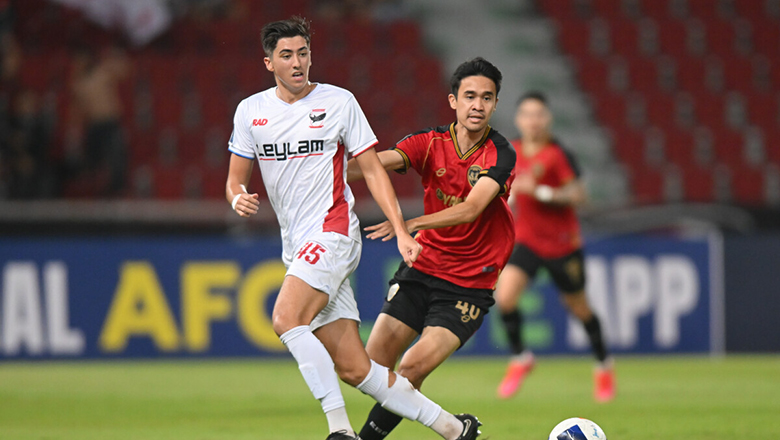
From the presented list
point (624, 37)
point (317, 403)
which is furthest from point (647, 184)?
point (317, 403)

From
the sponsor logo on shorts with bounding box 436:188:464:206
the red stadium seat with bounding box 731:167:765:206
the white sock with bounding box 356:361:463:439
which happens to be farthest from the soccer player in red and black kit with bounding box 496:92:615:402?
the red stadium seat with bounding box 731:167:765:206

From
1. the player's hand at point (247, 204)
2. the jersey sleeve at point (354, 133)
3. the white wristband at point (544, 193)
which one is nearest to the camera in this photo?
the player's hand at point (247, 204)

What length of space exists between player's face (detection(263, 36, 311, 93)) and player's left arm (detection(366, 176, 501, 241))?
2.69 feet

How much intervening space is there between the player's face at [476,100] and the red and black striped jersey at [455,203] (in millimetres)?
178

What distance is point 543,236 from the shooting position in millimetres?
8453

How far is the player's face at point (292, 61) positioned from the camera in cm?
487

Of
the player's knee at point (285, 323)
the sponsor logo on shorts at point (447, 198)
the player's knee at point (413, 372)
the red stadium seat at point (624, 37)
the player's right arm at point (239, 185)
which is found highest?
the red stadium seat at point (624, 37)

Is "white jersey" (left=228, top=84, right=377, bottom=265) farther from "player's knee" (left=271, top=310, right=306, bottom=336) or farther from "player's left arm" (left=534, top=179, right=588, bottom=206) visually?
"player's left arm" (left=534, top=179, right=588, bottom=206)

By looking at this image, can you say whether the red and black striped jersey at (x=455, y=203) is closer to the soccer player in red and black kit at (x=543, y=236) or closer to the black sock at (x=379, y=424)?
the black sock at (x=379, y=424)

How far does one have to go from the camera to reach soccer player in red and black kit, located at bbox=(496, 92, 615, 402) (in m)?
8.24

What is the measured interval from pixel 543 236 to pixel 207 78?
8.00 meters

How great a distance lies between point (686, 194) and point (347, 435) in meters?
10.9

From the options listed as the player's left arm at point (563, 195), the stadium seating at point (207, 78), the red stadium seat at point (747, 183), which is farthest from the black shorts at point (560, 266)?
the red stadium seat at point (747, 183)

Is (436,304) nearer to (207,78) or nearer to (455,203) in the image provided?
(455,203)
